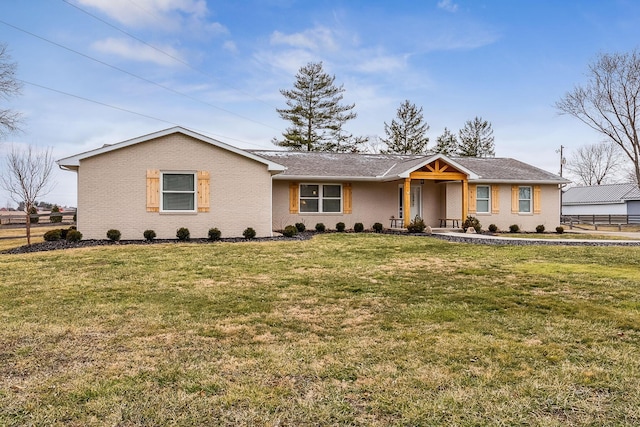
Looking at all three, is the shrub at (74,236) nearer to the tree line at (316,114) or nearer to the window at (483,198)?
the window at (483,198)

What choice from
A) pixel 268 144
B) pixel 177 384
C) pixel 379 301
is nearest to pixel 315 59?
pixel 268 144

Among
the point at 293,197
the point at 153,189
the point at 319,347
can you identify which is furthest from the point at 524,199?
the point at 319,347

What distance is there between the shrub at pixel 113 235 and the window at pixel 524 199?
733 inches

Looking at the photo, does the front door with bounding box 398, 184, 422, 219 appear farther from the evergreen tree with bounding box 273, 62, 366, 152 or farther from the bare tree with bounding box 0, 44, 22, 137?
the bare tree with bounding box 0, 44, 22, 137

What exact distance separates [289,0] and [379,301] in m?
13.6

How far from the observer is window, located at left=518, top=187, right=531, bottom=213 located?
20984 millimetres

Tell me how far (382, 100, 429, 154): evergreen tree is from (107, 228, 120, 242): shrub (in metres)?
31.0

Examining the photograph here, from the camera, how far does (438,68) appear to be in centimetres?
1927

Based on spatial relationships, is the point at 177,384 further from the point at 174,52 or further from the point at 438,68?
the point at 174,52

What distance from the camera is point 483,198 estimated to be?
812 inches

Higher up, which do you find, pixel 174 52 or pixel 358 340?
pixel 174 52

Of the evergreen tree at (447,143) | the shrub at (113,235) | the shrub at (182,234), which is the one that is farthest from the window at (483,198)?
the evergreen tree at (447,143)

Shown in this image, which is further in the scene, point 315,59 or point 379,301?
point 315,59

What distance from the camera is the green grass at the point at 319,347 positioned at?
2.75 metres
